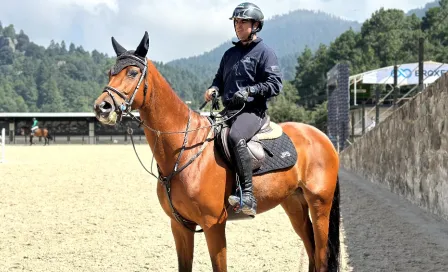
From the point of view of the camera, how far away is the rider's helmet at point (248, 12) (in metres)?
4.14

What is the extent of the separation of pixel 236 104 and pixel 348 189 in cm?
967

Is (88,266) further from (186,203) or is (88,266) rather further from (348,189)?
(348,189)

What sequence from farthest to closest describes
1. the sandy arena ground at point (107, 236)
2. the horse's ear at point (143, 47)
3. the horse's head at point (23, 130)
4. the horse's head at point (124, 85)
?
the horse's head at point (23, 130)
the sandy arena ground at point (107, 236)
the horse's ear at point (143, 47)
the horse's head at point (124, 85)

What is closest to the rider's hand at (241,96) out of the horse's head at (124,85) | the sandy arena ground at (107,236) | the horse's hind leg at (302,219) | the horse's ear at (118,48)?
the horse's head at (124,85)

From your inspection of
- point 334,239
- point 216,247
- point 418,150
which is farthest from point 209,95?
point 418,150

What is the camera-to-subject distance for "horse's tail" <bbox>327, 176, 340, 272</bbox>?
15.8 feet

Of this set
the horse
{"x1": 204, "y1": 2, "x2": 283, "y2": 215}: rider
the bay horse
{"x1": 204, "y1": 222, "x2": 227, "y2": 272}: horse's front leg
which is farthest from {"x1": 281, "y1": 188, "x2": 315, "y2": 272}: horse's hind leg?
the horse

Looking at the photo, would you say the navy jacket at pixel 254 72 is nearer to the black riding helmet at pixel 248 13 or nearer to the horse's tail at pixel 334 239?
the black riding helmet at pixel 248 13

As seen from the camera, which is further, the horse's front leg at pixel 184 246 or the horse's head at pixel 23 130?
the horse's head at pixel 23 130

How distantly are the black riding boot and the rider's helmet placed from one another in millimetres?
1004

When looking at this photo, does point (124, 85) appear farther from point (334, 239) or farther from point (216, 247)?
point (334, 239)

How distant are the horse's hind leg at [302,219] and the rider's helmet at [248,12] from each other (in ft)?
5.55

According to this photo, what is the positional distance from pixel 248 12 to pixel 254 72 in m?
0.49

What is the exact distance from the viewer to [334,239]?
4.93 m
